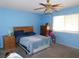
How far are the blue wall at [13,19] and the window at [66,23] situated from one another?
1.67 m

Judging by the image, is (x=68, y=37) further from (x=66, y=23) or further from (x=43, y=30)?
(x=43, y=30)

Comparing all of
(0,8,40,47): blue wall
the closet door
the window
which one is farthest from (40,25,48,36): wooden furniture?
the closet door

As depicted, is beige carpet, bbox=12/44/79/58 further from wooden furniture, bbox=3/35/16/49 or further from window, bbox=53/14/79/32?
window, bbox=53/14/79/32

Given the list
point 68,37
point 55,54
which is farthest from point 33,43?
point 68,37

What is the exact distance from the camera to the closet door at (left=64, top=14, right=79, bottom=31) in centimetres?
453

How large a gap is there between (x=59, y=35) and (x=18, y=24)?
2.90 meters

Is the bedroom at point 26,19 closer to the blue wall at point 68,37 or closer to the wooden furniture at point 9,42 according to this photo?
the blue wall at point 68,37

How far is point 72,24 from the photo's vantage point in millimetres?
4680

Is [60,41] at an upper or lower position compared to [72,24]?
lower

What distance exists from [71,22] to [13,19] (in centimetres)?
364

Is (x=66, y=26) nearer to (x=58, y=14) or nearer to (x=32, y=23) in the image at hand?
(x=58, y=14)

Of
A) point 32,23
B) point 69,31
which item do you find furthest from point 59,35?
point 32,23

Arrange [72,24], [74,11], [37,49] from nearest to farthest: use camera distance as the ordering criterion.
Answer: [37,49] < [74,11] < [72,24]

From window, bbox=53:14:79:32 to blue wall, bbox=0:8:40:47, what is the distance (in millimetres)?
1670
